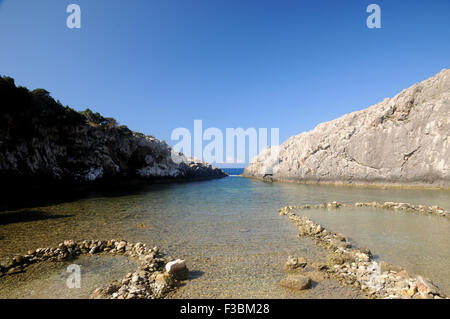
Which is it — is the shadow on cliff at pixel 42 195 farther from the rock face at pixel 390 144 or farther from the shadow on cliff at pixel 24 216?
the rock face at pixel 390 144

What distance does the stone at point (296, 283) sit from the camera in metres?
7.19

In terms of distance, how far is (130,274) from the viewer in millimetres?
8141

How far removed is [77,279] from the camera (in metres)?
8.18

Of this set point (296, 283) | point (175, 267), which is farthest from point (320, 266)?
point (175, 267)

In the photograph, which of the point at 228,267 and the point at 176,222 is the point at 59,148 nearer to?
the point at 176,222

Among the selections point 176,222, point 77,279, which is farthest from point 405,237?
point 77,279

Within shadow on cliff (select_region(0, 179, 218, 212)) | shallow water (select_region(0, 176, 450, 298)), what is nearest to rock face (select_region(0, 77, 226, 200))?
shadow on cliff (select_region(0, 179, 218, 212))

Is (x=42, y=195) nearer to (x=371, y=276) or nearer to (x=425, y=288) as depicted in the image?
(x=371, y=276)

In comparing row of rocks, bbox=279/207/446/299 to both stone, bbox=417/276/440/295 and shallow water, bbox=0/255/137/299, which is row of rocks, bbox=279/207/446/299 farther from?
shallow water, bbox=0/255/137/299

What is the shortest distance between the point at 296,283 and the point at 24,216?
82.6 feet

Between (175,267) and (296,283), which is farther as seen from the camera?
(175,267)

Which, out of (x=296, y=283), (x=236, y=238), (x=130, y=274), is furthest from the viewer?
(x=236, y=238)

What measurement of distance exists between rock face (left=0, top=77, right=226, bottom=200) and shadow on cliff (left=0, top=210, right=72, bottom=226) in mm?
14969

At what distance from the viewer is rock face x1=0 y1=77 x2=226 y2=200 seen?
30484 millimetres
